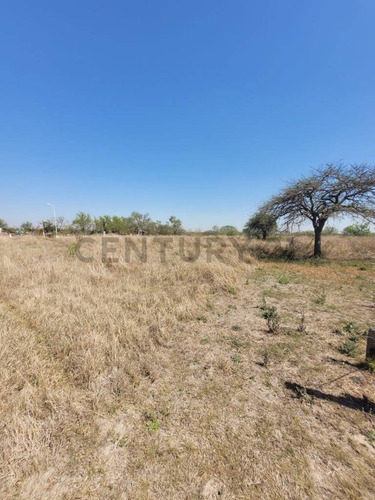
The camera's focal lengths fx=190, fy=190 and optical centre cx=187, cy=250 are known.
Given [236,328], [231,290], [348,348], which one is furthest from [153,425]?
[231,290]

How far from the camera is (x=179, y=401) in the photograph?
1.93 metres

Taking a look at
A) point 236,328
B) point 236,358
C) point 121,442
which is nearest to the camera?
point 121,442

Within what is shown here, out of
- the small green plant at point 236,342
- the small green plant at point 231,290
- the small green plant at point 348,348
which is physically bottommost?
the small green plant at point 236,342

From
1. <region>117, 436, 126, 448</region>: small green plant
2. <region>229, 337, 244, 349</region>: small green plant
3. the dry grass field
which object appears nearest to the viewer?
the dry grass field

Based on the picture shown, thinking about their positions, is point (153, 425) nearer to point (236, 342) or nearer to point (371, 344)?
point (236, 342)

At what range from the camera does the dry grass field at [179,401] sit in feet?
4.30

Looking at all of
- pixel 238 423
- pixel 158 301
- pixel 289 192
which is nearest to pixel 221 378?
pixel 238 423

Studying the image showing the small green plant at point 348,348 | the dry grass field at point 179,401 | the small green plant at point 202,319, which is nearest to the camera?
the dry grass field at point 179,401

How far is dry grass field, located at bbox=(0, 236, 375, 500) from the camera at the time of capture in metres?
1.31

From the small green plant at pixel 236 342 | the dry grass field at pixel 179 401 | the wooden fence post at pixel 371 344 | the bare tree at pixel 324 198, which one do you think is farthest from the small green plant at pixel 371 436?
the bare tree at pixel 324 198

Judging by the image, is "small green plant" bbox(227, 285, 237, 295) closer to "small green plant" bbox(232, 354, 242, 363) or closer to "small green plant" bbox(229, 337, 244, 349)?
"small green plant" bbox(229, 337, 244, 349)

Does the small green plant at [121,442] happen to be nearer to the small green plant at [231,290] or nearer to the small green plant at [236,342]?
the small green plant at [236,342]

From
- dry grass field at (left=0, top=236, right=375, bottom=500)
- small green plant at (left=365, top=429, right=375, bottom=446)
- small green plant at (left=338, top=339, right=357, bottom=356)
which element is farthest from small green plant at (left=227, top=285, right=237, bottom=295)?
small green plant at (left=365, top=429, right=375, bottom=446)

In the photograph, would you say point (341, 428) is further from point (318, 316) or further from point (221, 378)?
point (318, 316)
